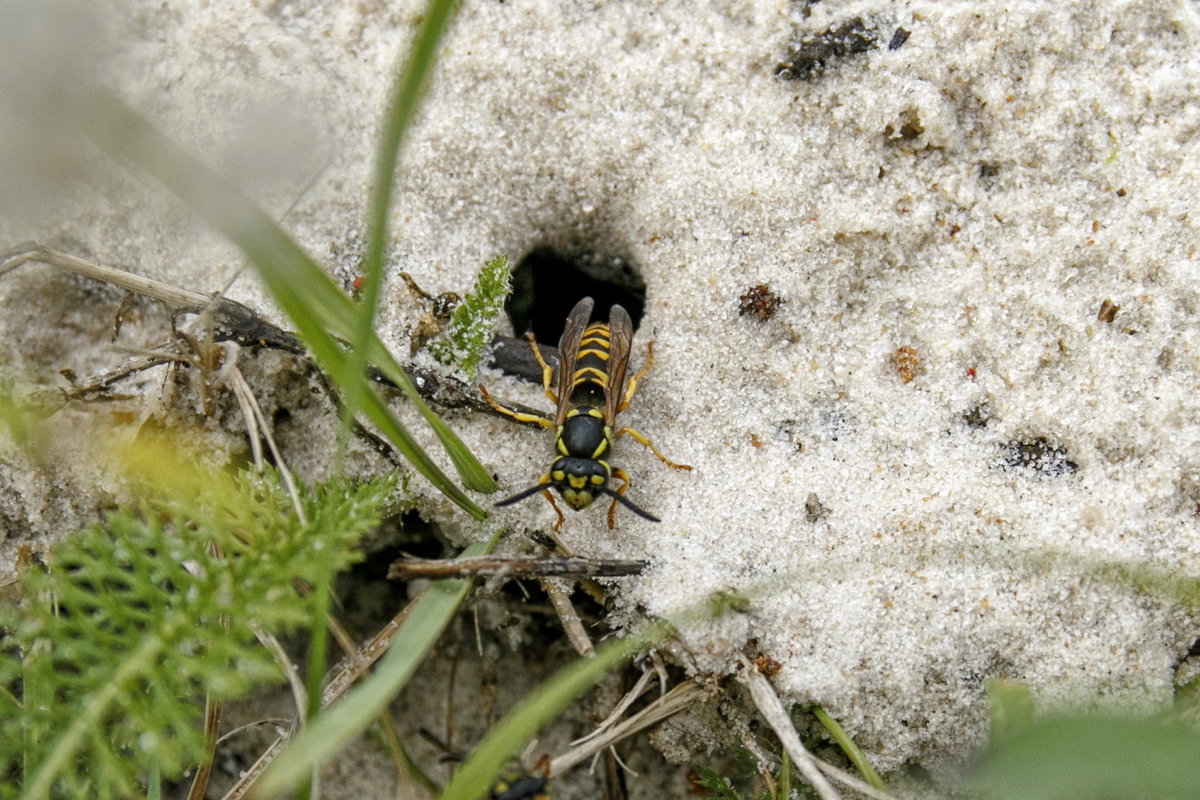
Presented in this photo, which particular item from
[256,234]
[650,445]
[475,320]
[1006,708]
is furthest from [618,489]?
[256,234]

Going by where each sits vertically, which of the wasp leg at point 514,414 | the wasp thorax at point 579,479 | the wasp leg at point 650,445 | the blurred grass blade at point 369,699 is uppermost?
the wasp leg at point 514,414

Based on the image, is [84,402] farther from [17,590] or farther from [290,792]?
[290,792]

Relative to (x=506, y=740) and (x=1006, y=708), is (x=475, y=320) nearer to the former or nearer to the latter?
(x=506, y=740)

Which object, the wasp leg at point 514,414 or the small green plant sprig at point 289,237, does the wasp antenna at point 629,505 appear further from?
the small green plant sprig at point 289,237

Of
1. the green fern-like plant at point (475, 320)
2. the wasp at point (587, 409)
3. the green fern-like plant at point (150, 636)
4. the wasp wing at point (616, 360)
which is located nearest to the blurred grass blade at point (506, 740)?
the green fern-like plant at point (150, 636)

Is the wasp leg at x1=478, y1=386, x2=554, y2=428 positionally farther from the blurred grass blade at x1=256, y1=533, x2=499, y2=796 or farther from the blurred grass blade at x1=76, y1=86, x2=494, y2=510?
the blurred grass blade at x1=256, y1=533, x2=499, y2=796
